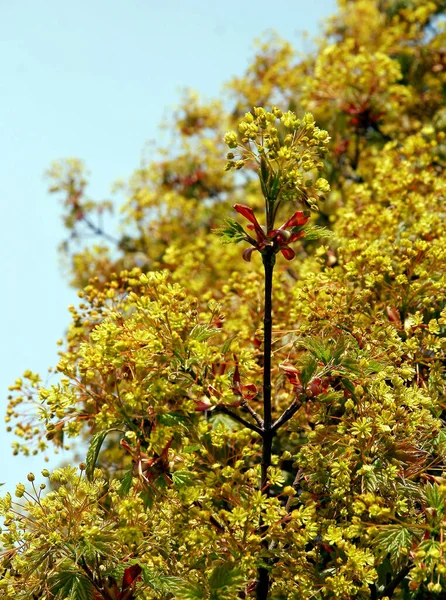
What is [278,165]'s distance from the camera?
9.02 ft

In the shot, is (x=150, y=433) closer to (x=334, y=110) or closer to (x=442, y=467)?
(x=442, y=467)

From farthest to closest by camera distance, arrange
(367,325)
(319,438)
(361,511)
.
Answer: (367,325)
(319,438)
(361,511)

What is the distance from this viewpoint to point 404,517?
9.26ft

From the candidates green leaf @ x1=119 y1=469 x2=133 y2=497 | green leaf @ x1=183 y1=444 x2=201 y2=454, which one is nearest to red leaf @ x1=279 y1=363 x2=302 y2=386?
green leaf @ x1=183 y1=444 x2=201 y2=454

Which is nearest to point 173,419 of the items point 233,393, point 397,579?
point 233,393

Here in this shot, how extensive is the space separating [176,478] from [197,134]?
552 cm

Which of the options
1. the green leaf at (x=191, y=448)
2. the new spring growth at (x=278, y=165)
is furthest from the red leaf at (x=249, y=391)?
the new spring growth at (x=278, y=165)

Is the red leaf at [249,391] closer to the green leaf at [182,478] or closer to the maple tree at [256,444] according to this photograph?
the maple tree at [256,444]

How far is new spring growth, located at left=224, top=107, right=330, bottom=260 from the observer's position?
2.71m

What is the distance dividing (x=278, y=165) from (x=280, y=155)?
1.4 inches

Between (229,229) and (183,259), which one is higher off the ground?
(183,259)

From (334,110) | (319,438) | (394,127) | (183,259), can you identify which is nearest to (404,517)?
(319,438)

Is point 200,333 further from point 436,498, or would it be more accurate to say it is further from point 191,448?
point 436,498

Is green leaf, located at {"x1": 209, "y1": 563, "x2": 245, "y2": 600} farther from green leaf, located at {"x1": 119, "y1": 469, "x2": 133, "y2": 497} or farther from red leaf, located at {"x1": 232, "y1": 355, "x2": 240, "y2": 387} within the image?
red leaf, located at {"x1": 232, "y1": 355, "x2": 240, "y2": 387}
